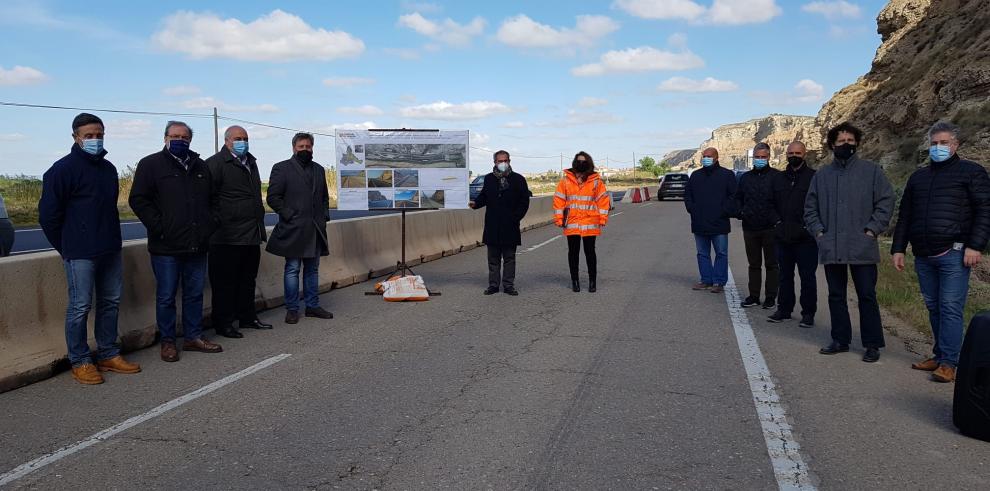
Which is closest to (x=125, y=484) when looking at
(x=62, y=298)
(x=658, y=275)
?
(x=62, y=298)

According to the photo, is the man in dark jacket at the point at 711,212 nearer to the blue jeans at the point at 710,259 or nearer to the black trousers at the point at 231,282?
the blue jeans at the point at 710,259

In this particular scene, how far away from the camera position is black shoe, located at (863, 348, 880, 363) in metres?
6.92

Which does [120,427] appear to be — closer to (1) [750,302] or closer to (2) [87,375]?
(2) [87,375]

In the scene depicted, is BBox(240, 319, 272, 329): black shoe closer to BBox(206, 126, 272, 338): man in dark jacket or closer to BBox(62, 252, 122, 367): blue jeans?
BBox(206, 126, 272, 338): man in dark jacket

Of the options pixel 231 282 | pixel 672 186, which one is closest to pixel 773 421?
pixel 231 282

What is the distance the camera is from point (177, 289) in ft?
23.7

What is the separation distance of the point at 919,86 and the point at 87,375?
102 feet

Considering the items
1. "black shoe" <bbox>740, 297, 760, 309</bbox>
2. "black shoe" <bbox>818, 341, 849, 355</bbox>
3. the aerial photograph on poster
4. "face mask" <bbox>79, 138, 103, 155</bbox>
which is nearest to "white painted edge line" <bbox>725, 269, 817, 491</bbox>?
"black shoe" <bbox>818, 341, 849, 355</bbox>

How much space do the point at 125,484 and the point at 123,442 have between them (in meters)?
0.74

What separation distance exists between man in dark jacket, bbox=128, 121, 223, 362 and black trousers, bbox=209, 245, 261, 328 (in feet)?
2.28

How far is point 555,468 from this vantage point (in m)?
4.37

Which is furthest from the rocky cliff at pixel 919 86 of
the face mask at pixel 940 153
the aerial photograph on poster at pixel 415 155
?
the face mask at pixel 940 153

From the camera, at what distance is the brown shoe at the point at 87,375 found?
6246 millimetres

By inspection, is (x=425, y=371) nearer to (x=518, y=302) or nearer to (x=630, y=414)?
(x=630, y=414)
